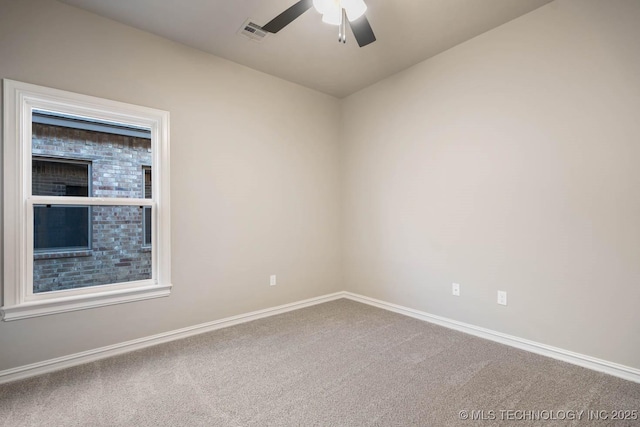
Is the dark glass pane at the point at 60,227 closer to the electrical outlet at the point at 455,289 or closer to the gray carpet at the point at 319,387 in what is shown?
the gray carpet at the point at 319,387

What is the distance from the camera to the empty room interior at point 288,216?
207 centimetres

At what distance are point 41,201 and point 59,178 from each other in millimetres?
239

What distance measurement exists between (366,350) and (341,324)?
2.11ft

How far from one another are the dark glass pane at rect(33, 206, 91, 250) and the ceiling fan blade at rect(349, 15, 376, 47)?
8.42 feet

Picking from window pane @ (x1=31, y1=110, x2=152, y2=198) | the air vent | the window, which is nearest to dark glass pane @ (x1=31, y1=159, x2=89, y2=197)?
window pane @ (x1=31, y1=110, x2=152, y2=198)

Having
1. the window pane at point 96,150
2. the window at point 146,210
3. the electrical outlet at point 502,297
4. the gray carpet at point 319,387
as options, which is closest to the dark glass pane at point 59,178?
the window pane at point 96,150

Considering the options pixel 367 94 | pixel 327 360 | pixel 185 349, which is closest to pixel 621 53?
pixel 367 94

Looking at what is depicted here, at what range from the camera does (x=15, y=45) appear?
2.21m

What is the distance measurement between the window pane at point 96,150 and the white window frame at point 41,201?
9 cm

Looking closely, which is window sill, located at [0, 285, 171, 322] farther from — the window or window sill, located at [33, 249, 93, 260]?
the window

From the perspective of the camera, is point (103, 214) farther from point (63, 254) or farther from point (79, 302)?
point (79, 302)

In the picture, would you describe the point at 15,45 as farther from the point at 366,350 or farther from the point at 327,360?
the point at 366,350

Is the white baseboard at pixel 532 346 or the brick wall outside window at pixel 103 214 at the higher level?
the brick wall outside window at pixel 103 214

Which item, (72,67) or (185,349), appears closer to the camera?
(72,67)
